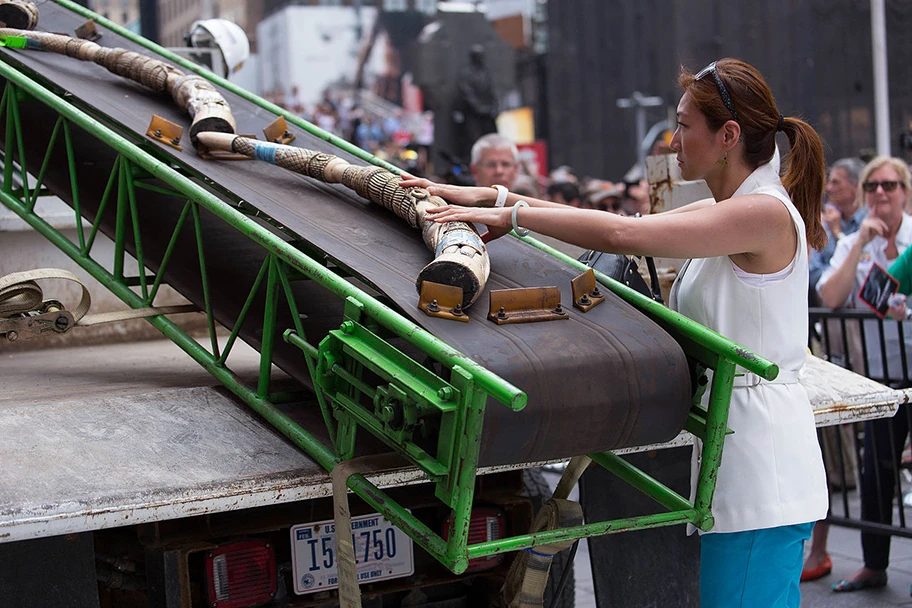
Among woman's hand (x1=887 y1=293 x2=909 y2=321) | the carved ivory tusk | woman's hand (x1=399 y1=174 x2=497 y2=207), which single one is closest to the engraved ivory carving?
the carved ivory tusk

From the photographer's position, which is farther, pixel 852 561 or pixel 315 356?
pixel 852 561

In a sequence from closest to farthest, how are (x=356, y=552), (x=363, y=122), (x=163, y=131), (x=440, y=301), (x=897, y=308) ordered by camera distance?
1. (x=440, y=301)
2. (x=356, y=552)
3. (x=163, y=131)
4. (x=897, y=308)
5. (x=363, y=122)

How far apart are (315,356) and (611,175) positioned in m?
27.6

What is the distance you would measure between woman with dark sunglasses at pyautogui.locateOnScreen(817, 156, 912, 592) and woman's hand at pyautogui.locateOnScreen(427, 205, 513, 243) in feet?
10.4

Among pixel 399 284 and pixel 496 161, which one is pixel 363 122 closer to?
pixel 496 161

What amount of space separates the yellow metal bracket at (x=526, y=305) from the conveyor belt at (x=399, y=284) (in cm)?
3

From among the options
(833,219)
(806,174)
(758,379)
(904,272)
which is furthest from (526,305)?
(833,219)

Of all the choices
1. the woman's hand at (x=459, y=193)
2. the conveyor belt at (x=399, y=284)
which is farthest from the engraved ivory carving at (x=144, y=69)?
the woman's hand at (x=459, y=193)

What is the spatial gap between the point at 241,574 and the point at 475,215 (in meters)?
1.14

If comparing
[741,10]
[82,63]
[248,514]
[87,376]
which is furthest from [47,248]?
[741,10]

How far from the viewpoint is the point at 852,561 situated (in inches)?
247

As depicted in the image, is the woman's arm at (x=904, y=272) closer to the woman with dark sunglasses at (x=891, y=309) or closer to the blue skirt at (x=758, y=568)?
the woman with dark sunglasses at (x=891, y=309)

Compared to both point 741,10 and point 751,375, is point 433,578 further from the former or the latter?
point 741,10

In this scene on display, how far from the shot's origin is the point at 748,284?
281cm
